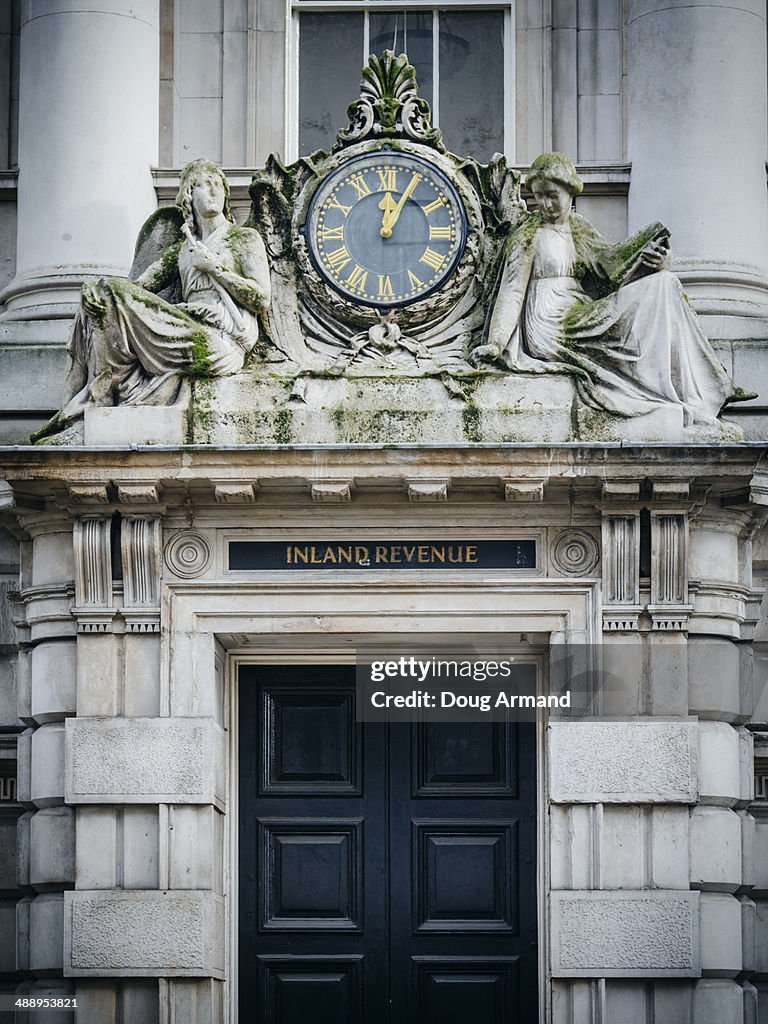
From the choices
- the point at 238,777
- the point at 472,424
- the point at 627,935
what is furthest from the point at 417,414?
the point at 627,935

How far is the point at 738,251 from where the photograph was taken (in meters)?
18.1

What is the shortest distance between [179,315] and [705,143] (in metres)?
4.56

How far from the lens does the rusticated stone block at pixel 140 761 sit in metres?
16.4

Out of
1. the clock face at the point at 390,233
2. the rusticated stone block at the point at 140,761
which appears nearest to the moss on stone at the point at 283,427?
the clock face at the point at 390,233

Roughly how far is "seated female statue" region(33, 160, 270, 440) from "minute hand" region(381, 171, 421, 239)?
3.08 ft

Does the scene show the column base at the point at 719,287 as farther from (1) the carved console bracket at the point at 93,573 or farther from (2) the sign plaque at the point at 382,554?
(1) the carved console bracket at the point at 93,573

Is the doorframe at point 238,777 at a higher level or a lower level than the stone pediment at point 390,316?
lower

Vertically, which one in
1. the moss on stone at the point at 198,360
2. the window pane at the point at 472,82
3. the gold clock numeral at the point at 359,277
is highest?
the window pane at the point at 472,82

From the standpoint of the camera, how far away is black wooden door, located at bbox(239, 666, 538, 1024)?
17188mm

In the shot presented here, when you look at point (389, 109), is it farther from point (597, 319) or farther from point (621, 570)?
point (621, 570)

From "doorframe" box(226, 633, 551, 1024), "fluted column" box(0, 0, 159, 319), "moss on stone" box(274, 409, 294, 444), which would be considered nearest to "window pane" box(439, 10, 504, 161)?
"fluted column" box(0, 0, 159, 319)

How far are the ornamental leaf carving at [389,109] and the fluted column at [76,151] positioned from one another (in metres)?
2.08

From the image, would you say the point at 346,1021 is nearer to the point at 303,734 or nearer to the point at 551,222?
the point at 303,734

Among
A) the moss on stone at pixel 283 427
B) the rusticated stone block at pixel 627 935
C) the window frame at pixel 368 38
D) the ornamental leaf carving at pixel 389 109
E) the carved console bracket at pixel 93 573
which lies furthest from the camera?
the window frame at pixel 368 38
